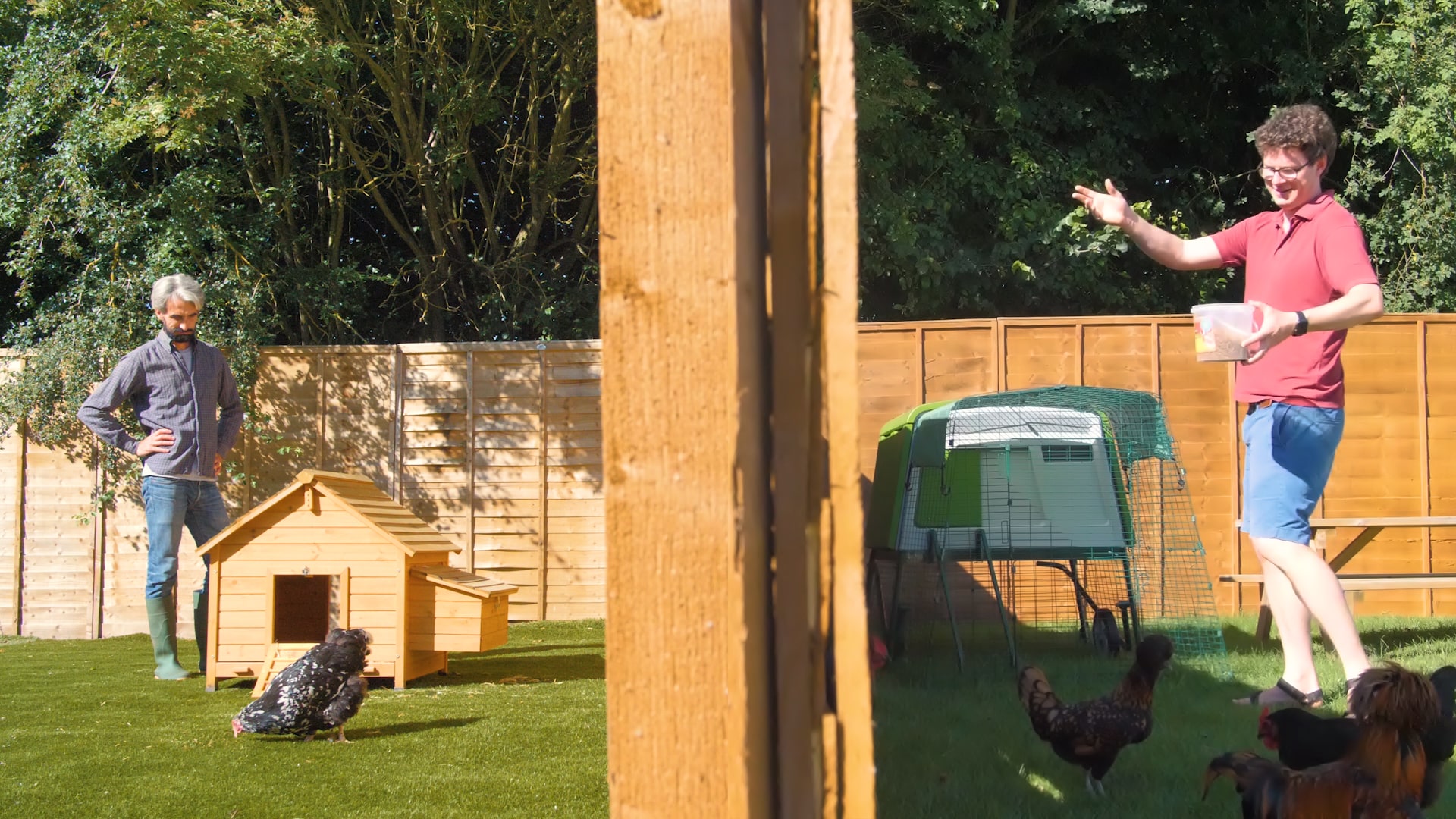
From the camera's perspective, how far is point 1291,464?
3889mm

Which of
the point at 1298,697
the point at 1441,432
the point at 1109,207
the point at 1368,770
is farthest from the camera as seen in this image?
the point at 1441,432

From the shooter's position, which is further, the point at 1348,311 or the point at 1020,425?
the point at 1020,425

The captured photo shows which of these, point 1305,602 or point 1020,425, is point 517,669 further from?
point 1305,602

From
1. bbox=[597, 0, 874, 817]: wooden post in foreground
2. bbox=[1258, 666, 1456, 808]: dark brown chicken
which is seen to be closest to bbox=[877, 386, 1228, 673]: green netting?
bbox=[1258, 666, 1456, 808]: dark brown chicken

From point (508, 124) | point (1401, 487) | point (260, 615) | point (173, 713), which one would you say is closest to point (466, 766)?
point (173, 713)

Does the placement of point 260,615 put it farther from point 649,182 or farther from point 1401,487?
point 1401,487

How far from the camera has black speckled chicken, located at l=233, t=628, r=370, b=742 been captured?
159 inches

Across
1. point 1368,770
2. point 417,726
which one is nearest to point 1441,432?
point 1368,770

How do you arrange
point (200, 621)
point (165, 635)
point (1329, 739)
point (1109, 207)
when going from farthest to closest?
1. point (200, 621)
2. point (165, 635)
3. point (1109, 207)
4. point (1329, 739)

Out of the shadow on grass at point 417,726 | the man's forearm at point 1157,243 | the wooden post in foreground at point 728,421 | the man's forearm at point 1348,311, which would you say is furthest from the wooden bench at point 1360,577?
the wooden post in foreground at point 728,421

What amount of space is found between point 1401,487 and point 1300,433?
584 cm

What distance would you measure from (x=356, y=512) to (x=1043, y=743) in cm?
309

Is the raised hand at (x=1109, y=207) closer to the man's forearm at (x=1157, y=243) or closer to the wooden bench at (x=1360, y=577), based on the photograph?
the man's forearm at (x=1157, y=243)

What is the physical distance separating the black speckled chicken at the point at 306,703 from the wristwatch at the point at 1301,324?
3.15 meters
